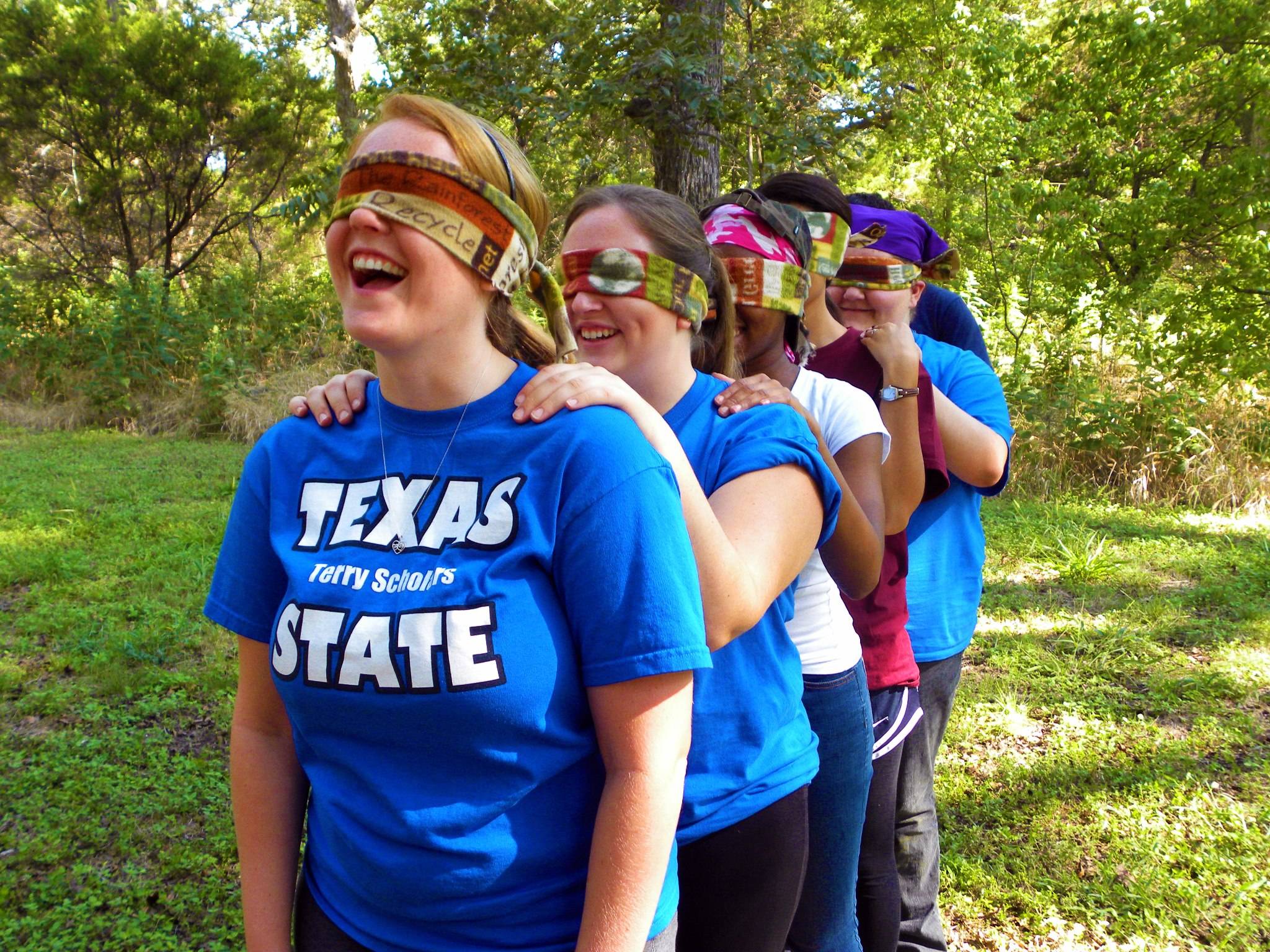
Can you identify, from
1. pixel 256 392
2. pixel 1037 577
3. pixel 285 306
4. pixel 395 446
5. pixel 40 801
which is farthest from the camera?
pixel 285 306

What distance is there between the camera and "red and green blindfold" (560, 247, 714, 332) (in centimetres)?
184

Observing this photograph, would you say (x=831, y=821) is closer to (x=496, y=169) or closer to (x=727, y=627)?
(x=727, y=627)

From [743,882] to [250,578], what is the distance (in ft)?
3.15

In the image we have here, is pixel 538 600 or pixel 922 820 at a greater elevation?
pixel 538 600

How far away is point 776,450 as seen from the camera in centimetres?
166

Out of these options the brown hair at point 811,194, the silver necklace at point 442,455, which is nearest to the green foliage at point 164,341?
the brown hair at point 811,194

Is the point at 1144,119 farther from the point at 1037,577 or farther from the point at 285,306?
the point at 285,306

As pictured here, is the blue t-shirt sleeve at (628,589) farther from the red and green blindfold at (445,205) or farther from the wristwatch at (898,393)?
the wristwatch at (898,393)

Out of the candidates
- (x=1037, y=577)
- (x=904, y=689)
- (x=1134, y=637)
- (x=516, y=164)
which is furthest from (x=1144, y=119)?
(x=516, y=164)

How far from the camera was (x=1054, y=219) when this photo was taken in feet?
31.1

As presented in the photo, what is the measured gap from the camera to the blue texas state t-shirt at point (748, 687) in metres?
1.59

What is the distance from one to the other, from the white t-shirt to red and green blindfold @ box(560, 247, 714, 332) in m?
0.43

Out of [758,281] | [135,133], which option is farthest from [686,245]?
[135,133]

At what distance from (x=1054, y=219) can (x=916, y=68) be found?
10.5 feet
